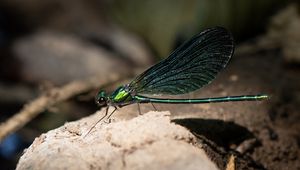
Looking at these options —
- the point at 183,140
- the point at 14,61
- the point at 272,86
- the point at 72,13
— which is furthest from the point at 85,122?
the point at 72,13

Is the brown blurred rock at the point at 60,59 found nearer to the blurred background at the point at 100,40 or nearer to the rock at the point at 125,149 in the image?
the blurred background at the point at 100,40

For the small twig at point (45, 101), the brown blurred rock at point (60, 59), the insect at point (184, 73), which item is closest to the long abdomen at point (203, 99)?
the insect at point (184, 73)

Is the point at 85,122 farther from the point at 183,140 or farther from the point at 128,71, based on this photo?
the point at 128,71

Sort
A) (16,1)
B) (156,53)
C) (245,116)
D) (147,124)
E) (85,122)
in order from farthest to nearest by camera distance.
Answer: (16,1), (156,53), (245,116), (85,122), (147,124)

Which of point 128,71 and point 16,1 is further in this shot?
point 16,1

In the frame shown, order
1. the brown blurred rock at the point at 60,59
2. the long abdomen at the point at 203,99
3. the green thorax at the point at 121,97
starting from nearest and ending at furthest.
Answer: the long abdomen at the point at 203,99 → the green thorax at the point at 121,97 → the brown blurred rock at the point at 60,59

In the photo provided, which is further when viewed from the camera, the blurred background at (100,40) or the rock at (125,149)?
the blurred background at (100,40)

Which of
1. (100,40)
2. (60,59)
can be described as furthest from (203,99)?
(100,40)
